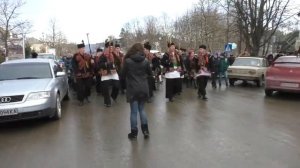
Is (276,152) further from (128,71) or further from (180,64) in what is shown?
(180,64)

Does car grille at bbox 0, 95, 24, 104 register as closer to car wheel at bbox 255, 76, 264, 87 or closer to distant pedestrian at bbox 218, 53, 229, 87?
distant pedestrian at bbox 218, 53, 229, 87

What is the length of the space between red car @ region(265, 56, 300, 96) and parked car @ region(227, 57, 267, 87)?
5.16 meters

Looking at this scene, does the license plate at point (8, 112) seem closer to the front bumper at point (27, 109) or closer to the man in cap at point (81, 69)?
the front bumper at point (27, 109)

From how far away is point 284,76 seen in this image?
14.9 m

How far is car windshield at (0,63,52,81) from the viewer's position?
10.8 meters

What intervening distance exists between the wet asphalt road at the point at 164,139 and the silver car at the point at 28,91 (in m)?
0.37

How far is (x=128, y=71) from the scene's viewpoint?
26.6 ft

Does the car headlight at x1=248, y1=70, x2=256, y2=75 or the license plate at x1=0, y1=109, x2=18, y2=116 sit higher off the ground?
the car headlight at x1=248, y1=70, x2=256, y2=75

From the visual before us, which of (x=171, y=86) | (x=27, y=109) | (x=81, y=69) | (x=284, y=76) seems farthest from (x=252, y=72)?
(x=27, y=109)

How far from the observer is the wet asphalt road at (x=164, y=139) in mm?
6574

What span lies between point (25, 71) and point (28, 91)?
1.91 m

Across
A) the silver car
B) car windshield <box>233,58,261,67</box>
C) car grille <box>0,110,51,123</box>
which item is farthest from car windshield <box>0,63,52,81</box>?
car windshield <box>233,58,261,67</box>

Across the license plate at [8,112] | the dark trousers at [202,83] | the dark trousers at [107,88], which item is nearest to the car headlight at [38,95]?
the license plate at [8,112]

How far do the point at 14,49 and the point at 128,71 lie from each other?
25.8 meters
